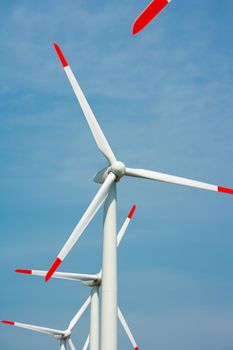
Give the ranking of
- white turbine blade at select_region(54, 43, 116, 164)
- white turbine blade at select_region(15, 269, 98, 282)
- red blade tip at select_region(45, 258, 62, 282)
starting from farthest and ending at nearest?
white turbine blade at select_region(15, 269, 98, 282)
white turbine blade at select_region(54, 43, 116, 164)
red blade tip at select_region(45, 258, 62, 282)

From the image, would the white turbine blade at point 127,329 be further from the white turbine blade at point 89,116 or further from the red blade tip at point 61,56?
the red blade tip at point 61,56

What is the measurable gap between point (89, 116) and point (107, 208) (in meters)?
5.60

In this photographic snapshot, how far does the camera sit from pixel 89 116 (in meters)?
30.5

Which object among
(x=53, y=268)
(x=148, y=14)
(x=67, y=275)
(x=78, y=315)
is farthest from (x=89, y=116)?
(x=78, y=315)

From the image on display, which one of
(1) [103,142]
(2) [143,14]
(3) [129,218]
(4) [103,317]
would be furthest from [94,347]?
(2) [143,14]

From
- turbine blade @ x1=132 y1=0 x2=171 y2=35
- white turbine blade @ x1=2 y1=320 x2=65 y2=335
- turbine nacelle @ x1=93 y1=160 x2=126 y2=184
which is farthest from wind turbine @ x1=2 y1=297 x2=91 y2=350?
turbine blade @ x1=132 y1=0 x2=171 y2=35

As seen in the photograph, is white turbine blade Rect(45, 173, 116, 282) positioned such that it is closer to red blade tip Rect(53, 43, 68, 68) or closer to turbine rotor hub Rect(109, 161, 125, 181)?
turbine rotor hub Rect(109, 161, 125, 181)

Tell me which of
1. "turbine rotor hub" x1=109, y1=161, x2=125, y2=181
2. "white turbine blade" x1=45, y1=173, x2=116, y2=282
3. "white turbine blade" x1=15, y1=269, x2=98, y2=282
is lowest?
"white turbine blade" x1=45, y1=173, x2=116, y2=282

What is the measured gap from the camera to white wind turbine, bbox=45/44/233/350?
2616 centimetres

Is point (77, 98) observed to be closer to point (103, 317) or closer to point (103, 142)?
point (103, 142)

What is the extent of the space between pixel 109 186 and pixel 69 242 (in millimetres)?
3905

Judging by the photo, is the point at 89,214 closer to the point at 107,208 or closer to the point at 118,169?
the point at 107,208

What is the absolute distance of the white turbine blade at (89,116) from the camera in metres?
29.8

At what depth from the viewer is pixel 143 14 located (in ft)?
28.9
